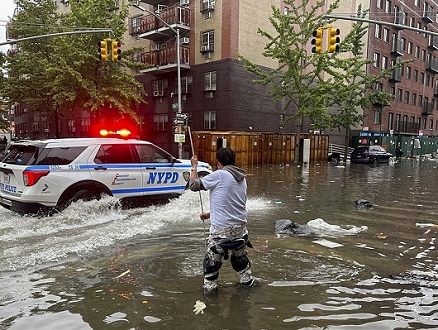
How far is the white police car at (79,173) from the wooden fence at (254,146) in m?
13.3

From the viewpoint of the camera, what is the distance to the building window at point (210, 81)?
28.6 metres

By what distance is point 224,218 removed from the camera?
429 centimetres

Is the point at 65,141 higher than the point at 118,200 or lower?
higher

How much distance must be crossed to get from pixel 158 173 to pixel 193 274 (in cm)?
446

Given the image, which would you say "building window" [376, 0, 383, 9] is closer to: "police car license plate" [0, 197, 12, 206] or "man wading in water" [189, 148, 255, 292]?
"police car license plate" [0, 197, 12, 206]

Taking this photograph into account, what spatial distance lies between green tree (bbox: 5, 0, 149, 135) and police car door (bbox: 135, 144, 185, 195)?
1455cm

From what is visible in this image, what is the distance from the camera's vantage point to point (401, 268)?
5.39 metres

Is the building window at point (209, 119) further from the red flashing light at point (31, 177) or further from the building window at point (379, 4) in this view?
the building window at point (379, 4)

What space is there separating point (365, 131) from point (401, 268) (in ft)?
123

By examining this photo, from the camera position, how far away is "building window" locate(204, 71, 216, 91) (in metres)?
28.6

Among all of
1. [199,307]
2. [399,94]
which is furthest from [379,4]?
[199,307]

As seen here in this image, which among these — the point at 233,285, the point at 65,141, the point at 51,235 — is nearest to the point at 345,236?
the point at 233,285

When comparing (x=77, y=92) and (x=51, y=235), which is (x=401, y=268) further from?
(x=77, y=92)

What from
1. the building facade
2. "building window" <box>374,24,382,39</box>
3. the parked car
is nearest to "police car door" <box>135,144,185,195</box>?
the parked car
